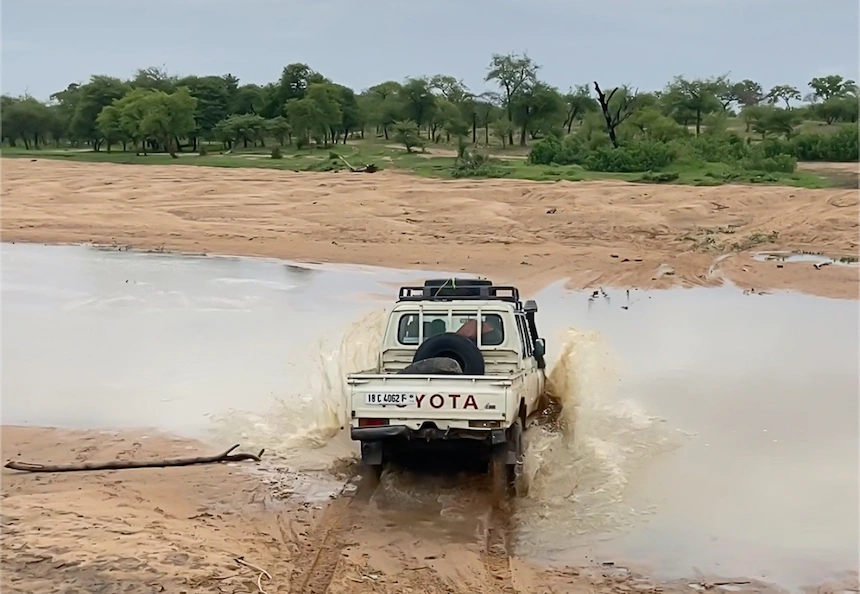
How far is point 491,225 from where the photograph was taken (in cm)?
2877

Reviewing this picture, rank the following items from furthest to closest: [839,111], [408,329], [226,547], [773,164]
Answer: [839,111] → [773,164] → [408,329] → [226,547]

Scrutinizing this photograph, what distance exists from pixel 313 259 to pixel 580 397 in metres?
13.6

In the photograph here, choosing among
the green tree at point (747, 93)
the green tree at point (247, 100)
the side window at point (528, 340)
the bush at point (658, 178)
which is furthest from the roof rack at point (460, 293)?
the green tree at point (747, 93)

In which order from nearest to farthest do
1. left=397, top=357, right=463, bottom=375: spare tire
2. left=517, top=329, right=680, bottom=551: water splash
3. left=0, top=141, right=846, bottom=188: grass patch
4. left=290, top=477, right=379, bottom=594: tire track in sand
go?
left=290, top=477, right=379, bottom=594: tire track in sand, left=517, top=329, right=680, bottom=551: water splash, left=397, top=357, right=463, bottom=375: spare tire, left=0, top=141, right=846, bottom=188: grass patch

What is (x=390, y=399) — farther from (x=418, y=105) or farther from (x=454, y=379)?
(x=418, y=105)

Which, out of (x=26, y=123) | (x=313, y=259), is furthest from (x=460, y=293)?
(x=26, y=123)

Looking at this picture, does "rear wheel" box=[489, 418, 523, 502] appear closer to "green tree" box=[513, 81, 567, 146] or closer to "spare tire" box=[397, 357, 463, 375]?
"spare tire" box=[397, 357, 463, 375]

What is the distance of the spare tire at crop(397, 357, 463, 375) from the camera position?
9.54 metres

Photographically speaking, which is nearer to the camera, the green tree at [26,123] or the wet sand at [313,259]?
the wet sand at [313,259]

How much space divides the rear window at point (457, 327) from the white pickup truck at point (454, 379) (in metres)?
0.01

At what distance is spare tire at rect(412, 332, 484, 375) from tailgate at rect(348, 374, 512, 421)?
0.93 metres

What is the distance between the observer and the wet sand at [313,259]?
6969mm

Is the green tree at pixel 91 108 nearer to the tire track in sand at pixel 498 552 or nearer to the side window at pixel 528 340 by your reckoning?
the side window at pixel 528 340

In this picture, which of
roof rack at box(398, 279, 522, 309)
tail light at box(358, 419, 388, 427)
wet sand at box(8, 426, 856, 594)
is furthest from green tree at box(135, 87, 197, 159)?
tail light at box(358, 419, 388, 427)
